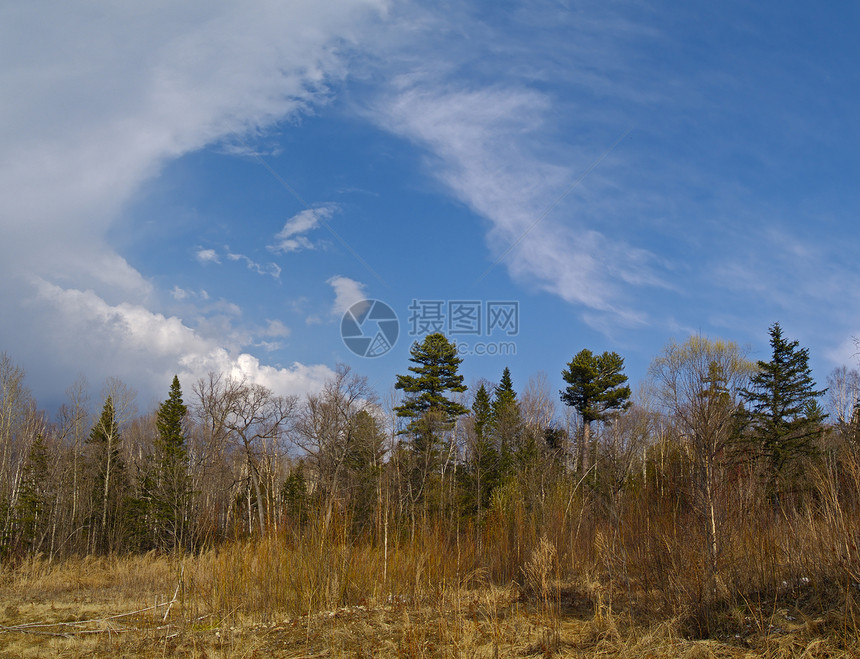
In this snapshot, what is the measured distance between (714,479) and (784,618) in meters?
1.68

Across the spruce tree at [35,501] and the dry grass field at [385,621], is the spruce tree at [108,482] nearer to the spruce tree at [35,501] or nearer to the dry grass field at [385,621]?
the spruce tree at [35,501]

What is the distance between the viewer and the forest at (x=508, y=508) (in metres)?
7.27

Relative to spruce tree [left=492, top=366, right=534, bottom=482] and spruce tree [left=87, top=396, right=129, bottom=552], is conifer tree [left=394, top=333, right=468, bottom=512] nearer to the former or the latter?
spruce tree [left=492, top=366, right=534, bottom=482]

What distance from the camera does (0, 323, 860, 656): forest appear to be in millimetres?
7266

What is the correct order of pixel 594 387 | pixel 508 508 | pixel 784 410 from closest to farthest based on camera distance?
1. pixel 508 508
2. pixel 784 410
3. pixel 594 387

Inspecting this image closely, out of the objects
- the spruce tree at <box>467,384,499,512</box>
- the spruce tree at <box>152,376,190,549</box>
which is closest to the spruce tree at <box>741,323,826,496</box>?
the spruce tree at <box>467,384,499,512</box>

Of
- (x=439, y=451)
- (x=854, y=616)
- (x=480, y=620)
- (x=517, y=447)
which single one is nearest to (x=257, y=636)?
(x=480, y=620)

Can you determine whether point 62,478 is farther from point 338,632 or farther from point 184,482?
point 338,632

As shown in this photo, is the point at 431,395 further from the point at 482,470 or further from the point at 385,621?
the point at 385,621

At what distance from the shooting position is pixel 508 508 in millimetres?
16938

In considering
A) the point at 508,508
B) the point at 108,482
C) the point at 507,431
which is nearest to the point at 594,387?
the point at 507,431

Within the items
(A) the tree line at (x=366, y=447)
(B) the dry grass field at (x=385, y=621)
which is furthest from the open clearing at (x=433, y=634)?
(A) the tree line at (x=366, y=447)

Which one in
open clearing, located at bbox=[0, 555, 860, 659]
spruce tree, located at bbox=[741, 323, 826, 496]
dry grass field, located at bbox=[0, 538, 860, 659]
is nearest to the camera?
open clearing, located at bbox=[0, 555, 860, 659]

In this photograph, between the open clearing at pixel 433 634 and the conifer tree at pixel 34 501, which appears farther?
the conifer tree at pixel 34 501
